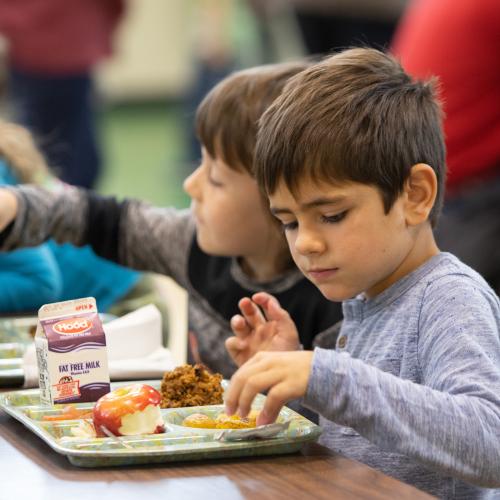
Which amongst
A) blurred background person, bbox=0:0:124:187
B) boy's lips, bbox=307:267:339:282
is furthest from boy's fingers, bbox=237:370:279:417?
blurred background person, bbox=0:0:124:187

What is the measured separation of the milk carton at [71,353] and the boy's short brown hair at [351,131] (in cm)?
26

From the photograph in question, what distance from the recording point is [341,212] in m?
1.37

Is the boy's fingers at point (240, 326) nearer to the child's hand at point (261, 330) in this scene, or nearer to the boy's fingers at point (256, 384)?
the child's hand at point (261, 330)

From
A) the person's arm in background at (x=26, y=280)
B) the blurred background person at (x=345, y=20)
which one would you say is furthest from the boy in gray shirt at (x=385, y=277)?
the blurred background person at (x=345, y=20)

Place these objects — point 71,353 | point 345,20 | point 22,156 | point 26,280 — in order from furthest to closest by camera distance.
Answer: point 345,20
point 22,156
point 26,280
point 71,353

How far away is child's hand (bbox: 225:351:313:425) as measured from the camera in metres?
1.15

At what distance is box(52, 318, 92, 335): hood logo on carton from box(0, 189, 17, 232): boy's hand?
1.92ft

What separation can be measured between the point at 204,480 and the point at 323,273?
0.35m

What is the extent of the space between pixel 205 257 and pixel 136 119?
21.2 ft

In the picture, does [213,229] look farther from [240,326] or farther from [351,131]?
[351,131]

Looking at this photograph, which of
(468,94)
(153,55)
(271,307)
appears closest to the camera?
(271,307)

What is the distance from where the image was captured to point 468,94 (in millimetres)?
3141

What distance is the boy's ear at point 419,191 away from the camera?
1406 millimetres

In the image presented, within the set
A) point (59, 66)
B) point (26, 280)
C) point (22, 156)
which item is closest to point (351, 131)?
point (26, 280)
